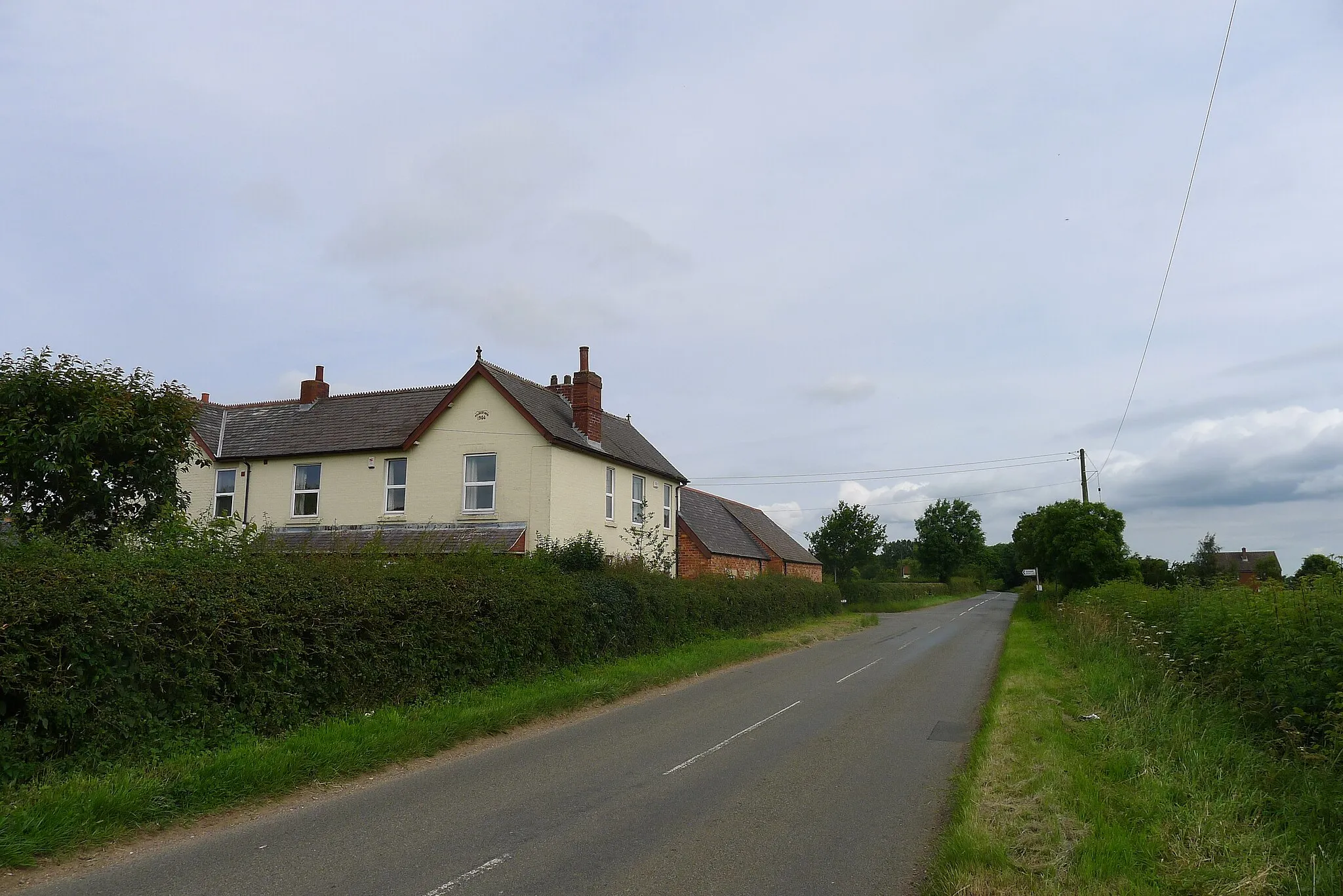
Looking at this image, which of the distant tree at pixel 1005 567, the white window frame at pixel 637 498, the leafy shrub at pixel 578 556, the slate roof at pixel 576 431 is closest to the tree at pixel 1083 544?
the slate roof at pixel 576 431

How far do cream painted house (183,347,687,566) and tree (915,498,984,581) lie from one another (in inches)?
3124

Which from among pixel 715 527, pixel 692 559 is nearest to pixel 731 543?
pixel 715 527

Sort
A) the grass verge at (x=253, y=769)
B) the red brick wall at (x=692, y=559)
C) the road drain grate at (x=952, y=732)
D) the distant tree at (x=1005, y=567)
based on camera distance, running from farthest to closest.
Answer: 1. the distant tree at (x=1005, y=567)
2. the red brick wall at (x=692, y=559)
3. the road drain grate at (x=952, y=732)
4. the grass verge at (x=253, y=769)

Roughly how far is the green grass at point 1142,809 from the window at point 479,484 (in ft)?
54.1

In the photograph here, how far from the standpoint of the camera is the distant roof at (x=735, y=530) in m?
38.7

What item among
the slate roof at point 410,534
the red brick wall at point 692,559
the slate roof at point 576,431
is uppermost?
the slate roof at point 576,431

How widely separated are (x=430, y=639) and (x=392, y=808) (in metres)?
5.04

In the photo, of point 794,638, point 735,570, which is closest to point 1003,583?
point 735,570

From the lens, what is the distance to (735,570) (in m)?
38.7

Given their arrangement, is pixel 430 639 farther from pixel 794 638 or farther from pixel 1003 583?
pixel 1003 583

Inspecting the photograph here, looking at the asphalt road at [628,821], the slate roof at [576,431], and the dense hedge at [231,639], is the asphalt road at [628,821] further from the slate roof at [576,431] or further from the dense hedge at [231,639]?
the slate roof at [576,431]

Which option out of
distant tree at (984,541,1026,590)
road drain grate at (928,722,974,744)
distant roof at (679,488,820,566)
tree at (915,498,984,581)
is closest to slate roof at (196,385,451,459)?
distant roof at (679,488,820,566)

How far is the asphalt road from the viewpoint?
6168 millimetres

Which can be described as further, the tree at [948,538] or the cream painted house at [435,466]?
the tree at [948,538]
